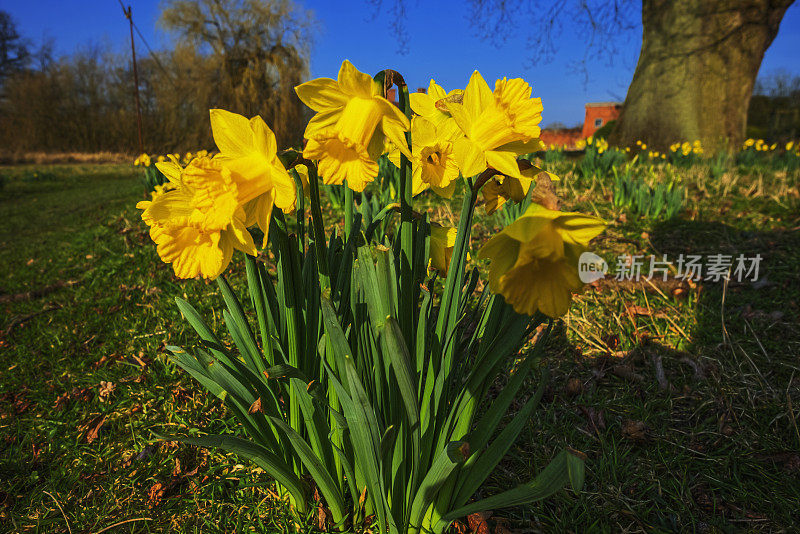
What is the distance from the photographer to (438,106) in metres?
0.79

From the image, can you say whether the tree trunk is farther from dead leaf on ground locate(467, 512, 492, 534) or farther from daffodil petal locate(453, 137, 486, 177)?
daffodil petal locate(453, 137, 486, 177)

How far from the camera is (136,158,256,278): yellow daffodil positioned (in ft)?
2.31

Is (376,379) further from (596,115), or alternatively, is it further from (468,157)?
(596,115)

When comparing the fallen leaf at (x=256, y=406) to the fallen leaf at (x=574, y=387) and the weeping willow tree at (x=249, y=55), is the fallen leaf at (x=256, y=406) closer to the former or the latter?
the fallen leaf at (x=574, y=387)

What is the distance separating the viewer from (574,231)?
63 centimetres

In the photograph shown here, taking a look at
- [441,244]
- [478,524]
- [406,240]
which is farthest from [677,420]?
[406,240]

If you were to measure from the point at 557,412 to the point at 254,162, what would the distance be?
149 cm

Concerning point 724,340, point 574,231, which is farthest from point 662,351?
point 574,231

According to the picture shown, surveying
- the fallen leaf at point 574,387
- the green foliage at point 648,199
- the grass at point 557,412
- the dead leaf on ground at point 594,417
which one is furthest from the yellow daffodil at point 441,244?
the green foliage at point 648,199

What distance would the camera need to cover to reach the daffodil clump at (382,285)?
0.71 m

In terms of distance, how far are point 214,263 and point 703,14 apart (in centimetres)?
816

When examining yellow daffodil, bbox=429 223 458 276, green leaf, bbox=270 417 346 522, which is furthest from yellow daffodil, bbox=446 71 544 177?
green leaf, bbox=270 417 346 522

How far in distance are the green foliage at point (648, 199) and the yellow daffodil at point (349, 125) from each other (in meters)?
3.46

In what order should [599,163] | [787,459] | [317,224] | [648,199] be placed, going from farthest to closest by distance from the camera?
[599,163] < [648,199] < [787,459] < [317,224]
